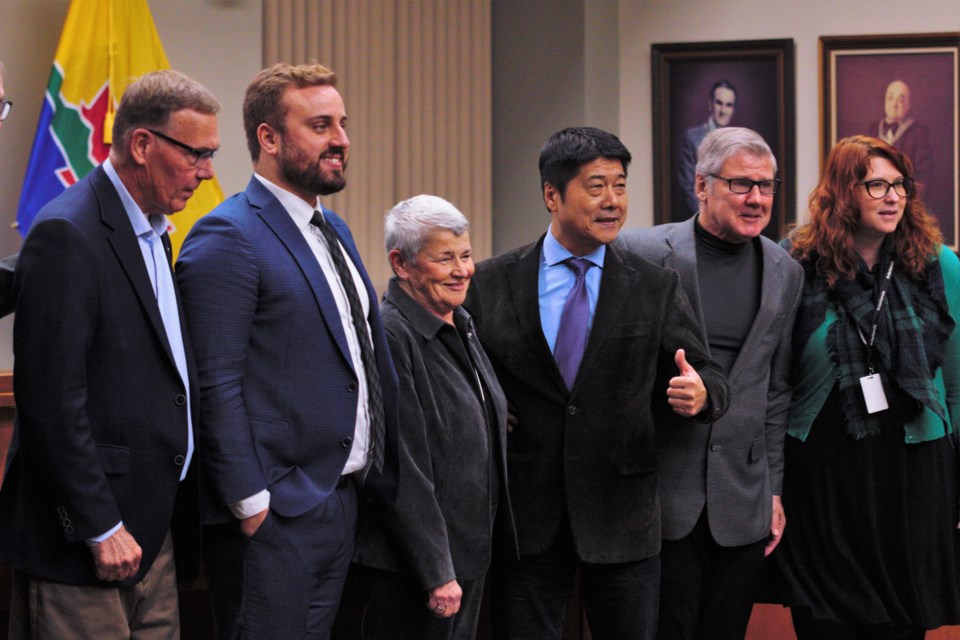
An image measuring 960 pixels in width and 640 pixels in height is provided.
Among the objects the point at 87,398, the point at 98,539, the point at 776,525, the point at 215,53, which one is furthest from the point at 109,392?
the point at 215,53

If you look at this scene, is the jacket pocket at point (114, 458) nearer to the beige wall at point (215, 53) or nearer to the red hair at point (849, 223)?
the red hair at point (849, 223)

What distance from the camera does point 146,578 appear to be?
2217 millimetres

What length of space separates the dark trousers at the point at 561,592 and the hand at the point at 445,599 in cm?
35

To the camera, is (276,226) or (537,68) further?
(537,68)

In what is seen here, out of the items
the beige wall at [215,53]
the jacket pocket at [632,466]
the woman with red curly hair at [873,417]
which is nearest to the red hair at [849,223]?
the woman with red curly hair at [873,417]

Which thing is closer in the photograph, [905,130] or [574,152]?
[574,152]

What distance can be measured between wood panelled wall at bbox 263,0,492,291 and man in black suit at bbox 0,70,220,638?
155 inches

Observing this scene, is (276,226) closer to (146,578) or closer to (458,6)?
(146,578)

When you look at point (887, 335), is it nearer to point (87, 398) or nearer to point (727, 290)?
point (727, 290)

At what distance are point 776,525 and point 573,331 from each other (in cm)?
82

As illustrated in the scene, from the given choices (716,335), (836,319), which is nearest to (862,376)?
(836,319)

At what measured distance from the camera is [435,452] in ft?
8.45

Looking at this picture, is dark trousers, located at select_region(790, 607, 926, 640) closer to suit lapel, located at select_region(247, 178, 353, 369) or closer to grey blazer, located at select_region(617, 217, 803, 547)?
grey blazer, located at select_region(617, 217, 803, 547)

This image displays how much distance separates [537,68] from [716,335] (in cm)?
390
